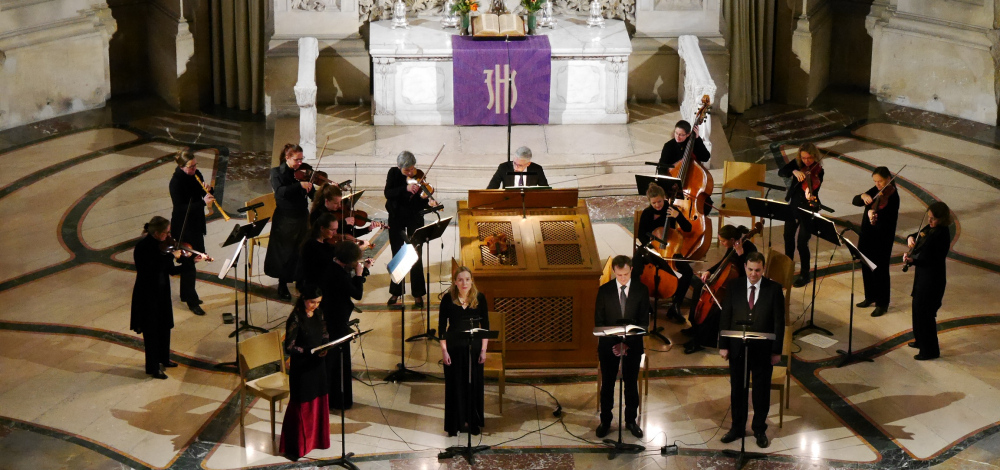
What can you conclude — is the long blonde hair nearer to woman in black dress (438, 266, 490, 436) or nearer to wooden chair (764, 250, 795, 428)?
woman in black dress (438, 266, 490, 436)

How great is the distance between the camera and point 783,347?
8.43m

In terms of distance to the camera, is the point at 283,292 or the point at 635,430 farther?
the point at 283,292

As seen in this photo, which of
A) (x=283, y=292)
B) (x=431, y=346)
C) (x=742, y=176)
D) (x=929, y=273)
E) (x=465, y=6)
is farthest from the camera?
(x=465, y=6)

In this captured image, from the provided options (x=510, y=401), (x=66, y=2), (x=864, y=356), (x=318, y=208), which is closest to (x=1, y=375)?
(x=318, y=208)

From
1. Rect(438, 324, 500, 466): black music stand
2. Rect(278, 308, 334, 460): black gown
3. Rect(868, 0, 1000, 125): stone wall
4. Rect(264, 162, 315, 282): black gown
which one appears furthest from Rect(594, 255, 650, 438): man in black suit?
Rect(868, 0, 1000, 125): stone wall

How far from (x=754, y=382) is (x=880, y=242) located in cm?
259

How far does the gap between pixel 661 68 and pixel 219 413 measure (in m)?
7.82

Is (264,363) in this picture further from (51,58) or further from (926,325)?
(51,58)

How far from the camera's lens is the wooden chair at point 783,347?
8398 millimetres

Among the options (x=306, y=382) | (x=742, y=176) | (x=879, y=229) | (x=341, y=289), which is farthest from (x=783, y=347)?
(x=742, y=176)

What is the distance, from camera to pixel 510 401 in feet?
28.9

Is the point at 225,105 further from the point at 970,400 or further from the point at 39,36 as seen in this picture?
the point at 970,400

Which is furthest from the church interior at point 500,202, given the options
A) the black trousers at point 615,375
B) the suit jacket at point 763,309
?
the suit jacket at point 763,309

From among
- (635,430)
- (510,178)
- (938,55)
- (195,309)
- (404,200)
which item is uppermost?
(938,55)
